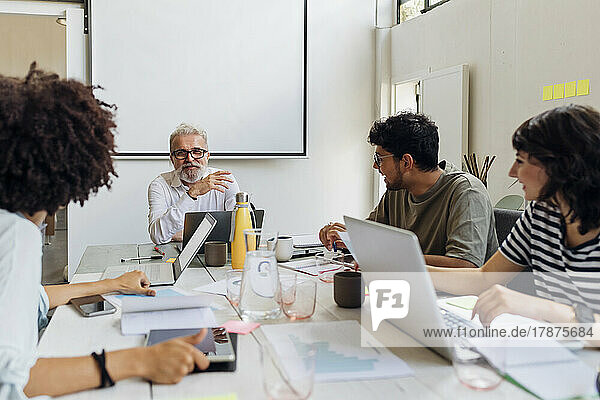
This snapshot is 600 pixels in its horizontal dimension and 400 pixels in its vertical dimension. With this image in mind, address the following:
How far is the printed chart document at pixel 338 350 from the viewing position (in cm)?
100

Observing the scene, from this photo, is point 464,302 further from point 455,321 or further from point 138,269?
point 138,269

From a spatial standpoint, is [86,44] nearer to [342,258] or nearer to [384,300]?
[342,258]

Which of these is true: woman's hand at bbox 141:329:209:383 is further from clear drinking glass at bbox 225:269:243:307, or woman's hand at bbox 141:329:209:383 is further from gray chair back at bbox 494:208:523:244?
gray chair back at bbox 494:208:523:244

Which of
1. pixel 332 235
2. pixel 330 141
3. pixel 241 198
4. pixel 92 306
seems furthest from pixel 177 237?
pixel 330 141

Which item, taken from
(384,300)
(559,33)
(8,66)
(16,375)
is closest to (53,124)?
(16,375)

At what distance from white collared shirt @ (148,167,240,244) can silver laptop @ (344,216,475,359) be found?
5.13 ft

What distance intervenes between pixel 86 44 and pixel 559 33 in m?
3.17

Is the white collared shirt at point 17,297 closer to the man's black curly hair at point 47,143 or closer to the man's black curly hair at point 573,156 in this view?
the man's black curly hair at point 47,143

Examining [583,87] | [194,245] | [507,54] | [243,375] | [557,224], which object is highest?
[507,54]

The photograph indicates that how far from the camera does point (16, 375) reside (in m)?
0.86

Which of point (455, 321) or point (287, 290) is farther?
point (287, 290)

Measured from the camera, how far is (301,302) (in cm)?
136

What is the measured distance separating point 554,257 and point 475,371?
634mm

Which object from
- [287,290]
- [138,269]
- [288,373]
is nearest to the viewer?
[288,373]
